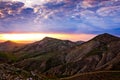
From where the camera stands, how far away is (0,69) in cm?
13062

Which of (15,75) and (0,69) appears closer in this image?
(15,75)

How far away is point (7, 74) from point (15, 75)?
14.1 feet

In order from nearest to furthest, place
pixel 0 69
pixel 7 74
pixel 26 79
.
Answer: pixel 26 79, pixel 7 74, pixel 0 69

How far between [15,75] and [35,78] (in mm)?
8928

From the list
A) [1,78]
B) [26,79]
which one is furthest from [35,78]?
[1,78]

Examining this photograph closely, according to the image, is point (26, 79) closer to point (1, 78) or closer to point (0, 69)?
point (1, 78)

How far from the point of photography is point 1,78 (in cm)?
11862

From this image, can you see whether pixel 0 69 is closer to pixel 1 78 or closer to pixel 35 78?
pixel 1 78

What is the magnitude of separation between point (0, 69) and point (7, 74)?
942 centimetres

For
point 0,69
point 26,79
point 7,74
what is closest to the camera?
point 26,79

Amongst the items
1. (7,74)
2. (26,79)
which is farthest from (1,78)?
(26,79)

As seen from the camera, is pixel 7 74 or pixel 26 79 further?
pixel 7 74

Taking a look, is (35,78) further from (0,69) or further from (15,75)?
(0,69)

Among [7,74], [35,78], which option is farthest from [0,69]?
[35,78]
